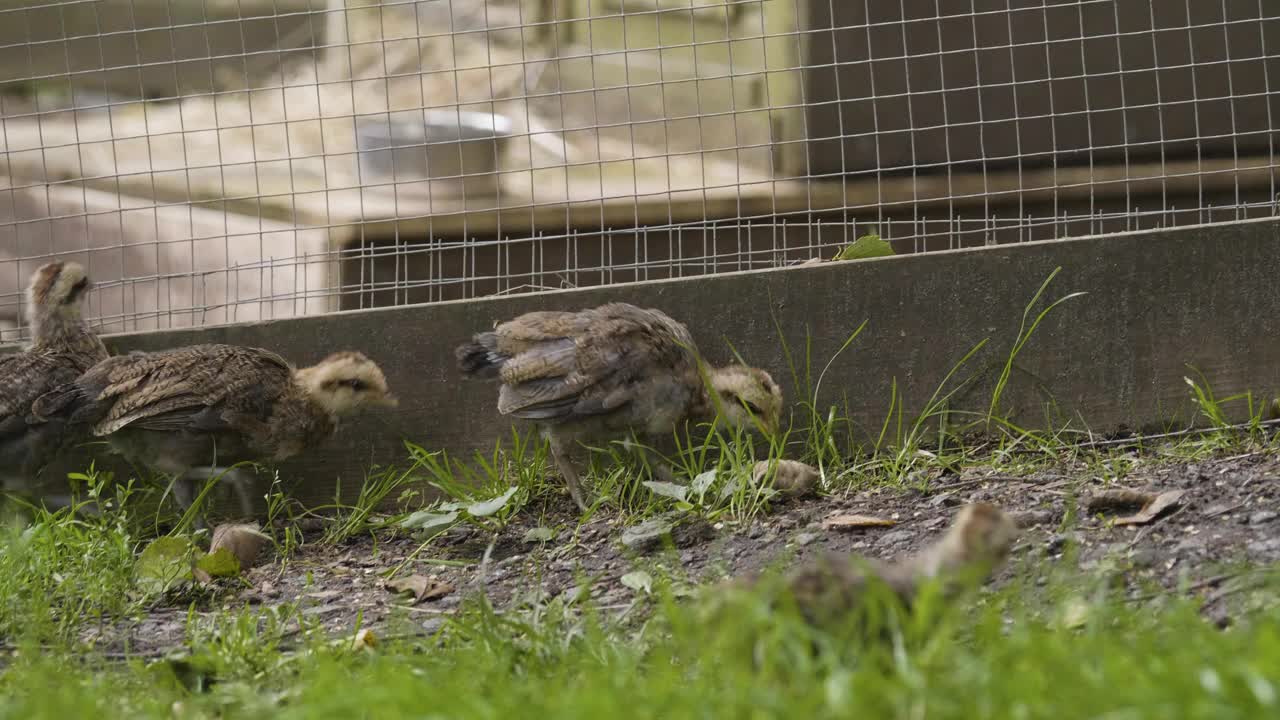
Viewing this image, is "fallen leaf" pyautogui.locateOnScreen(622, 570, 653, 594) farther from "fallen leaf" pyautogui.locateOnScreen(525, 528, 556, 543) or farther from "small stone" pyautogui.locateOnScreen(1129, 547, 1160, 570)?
"small stone" pyautogui.locateOnScreen(1129, 547, 1160, 570)

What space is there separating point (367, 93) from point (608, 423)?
652 cm

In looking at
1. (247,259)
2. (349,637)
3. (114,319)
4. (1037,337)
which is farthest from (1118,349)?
(247,259)

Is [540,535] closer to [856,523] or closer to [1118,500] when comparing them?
[856,523]

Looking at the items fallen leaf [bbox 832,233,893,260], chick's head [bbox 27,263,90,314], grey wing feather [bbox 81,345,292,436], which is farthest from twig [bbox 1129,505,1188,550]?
chick's head [bbox 27,263,90,314]

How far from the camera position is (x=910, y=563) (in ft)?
9.98

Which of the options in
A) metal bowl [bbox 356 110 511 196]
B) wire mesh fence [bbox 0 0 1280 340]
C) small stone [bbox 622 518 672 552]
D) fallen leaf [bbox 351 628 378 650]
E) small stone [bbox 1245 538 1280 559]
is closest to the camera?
small stone [bbox 1245 538 1280 559]

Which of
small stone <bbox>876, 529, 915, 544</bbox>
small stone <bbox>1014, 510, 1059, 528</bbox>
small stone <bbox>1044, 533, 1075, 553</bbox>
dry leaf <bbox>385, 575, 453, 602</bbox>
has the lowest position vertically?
dry leaf <bbox>385, 575, 453, 602</bbox>

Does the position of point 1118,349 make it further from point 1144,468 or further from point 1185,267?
point 1144,468

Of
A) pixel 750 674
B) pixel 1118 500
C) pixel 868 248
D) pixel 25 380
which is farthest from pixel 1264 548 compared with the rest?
pixel 25 380

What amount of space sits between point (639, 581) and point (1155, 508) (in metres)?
1.44

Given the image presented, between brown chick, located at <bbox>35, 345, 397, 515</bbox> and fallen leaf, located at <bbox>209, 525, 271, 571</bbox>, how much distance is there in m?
0.34

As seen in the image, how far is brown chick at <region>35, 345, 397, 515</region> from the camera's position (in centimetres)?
513

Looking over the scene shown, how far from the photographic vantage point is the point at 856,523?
169 inches

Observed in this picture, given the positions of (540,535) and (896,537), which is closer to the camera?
(896,537)
